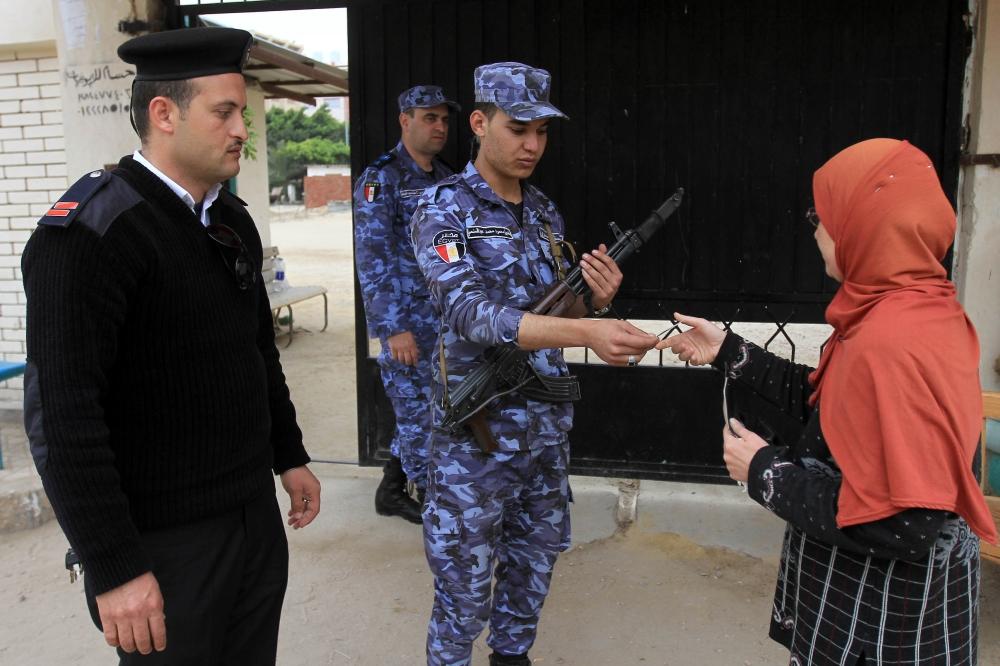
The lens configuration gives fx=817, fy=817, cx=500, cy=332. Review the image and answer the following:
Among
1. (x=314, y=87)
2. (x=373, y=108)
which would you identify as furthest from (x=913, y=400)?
(x=314, y=87)

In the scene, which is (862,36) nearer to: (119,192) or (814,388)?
(814,388)

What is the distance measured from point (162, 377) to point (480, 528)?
3.33ft

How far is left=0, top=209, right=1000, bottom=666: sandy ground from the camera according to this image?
283 cm

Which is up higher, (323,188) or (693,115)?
(693,115)

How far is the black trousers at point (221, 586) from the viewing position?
5.33 feet

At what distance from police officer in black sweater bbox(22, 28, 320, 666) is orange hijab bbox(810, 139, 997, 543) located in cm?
121

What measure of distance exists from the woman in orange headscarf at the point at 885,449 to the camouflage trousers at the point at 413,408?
6.82ft

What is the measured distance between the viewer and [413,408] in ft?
12.0

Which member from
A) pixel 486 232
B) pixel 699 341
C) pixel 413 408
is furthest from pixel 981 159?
pixel 413 408

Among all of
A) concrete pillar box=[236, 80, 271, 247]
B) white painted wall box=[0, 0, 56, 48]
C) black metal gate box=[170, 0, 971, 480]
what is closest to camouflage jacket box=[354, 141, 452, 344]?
black metal gate box=[170, 0, 971, 480]

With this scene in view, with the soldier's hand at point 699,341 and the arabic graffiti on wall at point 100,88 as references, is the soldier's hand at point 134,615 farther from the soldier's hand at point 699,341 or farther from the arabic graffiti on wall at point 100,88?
the arabic graffiti on wall at point 100,88

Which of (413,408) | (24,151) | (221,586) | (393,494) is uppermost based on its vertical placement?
(24,151)

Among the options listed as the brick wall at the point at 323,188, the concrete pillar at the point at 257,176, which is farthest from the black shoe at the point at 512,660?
the brick wall at the point at 323,188

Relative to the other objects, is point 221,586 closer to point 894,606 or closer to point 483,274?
point 483,274
